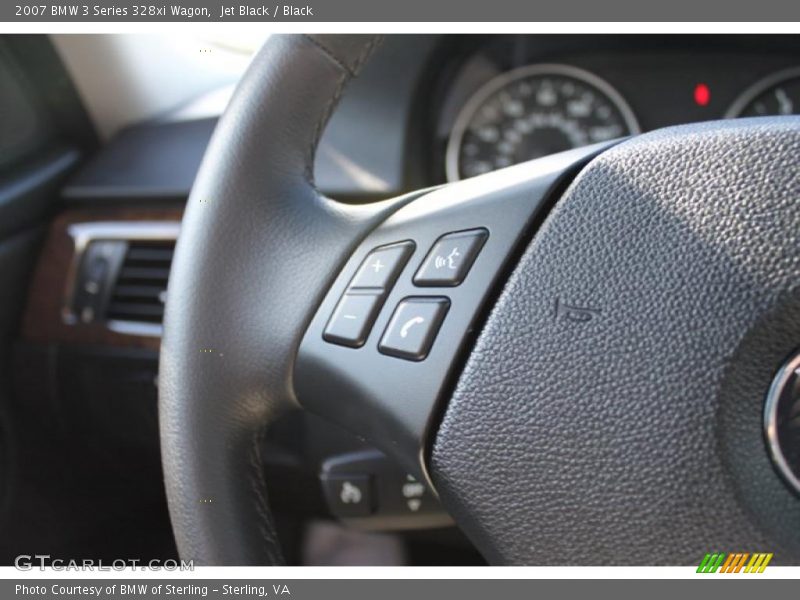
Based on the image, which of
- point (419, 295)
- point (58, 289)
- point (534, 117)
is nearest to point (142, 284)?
point (58, 289)

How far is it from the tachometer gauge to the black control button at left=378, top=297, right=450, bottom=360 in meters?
0.69

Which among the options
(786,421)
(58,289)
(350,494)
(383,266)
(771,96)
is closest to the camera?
(786,421)

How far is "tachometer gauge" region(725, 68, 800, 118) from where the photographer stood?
1113 mm

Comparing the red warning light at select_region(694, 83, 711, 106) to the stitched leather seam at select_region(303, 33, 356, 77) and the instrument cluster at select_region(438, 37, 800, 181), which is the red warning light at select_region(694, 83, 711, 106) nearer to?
the instrument cluster at select_region(438, 37, 800, 181)

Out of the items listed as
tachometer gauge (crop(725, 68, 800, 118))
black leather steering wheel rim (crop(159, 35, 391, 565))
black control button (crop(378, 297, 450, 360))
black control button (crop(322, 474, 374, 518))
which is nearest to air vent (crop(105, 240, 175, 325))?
black control button (crop(322, 474, 374, 518))

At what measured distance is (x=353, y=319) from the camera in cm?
62

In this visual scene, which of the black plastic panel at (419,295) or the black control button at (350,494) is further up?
the black plastic panel at (419,295)

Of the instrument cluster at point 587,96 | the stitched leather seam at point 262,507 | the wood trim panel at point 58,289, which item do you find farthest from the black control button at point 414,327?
the wood trim panel at point 58,289

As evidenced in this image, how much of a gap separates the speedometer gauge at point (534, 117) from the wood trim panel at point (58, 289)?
0.42m

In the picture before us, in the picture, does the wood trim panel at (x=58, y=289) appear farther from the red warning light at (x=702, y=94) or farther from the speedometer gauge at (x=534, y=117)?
the red warning light at (x=702, y=94)

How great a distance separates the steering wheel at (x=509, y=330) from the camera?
0.50 meters

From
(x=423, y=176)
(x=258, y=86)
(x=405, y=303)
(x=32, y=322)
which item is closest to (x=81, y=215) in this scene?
(x=32, y=322)

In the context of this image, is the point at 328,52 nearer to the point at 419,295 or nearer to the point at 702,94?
the point at 419,295

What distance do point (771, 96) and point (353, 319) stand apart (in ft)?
2.46
